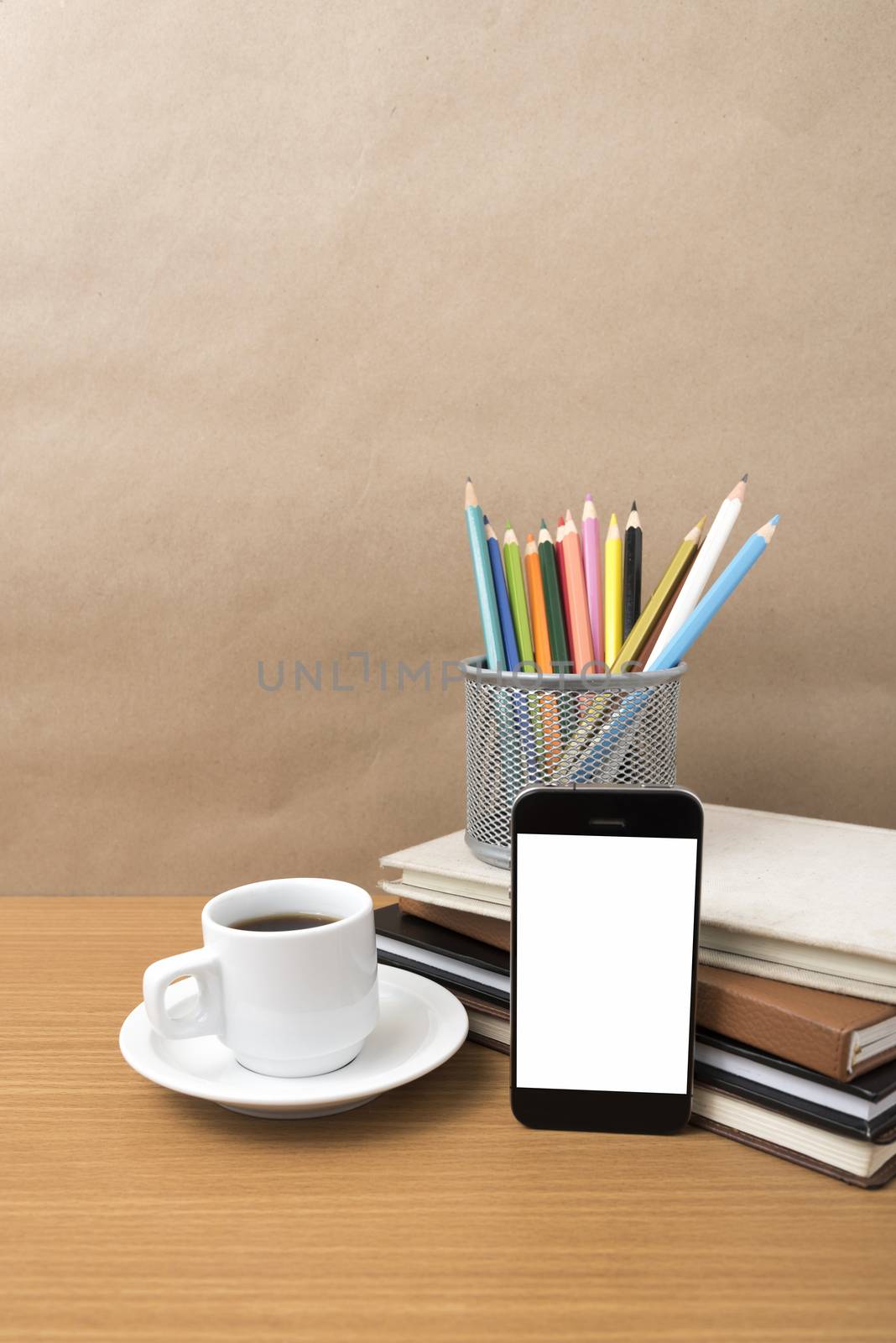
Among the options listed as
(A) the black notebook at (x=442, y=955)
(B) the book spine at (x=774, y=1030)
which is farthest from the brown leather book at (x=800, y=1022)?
(A) the black notebook at (x=442, y=955)

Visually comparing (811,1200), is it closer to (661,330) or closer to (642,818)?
(642,818)

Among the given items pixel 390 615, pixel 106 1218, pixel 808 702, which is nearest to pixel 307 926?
pixel 106 1218

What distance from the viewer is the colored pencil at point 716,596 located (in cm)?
50

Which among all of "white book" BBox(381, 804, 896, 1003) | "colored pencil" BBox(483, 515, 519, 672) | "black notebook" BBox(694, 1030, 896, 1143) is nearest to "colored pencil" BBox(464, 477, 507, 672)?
"colored pencil" BBox(483, 515, 519, 672)

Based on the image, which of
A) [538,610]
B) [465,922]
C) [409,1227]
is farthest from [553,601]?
[409,1227]

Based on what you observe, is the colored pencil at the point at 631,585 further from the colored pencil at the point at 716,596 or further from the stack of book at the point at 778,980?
the stack of book at the point at 778,980

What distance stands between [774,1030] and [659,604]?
217mm

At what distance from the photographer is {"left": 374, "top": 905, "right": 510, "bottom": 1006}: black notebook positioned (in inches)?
19.1

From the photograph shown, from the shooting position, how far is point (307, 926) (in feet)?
1.53

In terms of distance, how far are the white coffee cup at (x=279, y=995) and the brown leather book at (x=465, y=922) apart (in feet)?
0.26

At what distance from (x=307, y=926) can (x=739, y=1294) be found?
0.23 metres

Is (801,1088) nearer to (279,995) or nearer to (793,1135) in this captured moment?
(793,1135)

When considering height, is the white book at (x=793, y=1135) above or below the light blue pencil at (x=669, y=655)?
below

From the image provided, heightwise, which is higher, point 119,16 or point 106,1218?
point 119,16
